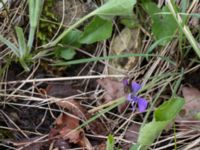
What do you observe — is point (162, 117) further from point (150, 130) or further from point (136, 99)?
point (136, 99)

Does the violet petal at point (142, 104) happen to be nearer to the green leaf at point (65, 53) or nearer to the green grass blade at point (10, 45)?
the green leaf at point (65, 53)

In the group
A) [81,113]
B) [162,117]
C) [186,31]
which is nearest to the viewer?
[162,117]

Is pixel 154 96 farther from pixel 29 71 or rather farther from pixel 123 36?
pixel 29 71

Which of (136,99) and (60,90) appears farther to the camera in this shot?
(60,90)

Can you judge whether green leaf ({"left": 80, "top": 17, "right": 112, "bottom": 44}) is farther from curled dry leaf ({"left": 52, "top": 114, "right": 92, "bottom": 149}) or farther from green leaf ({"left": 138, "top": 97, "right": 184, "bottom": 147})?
green leaf ({"left": 138, "top": 97, "right": 184, "bottom": 147})

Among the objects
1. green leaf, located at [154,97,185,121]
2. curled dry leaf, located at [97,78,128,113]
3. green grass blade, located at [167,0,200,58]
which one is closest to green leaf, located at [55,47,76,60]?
curled dry leaf, located at [97,78,128,113]

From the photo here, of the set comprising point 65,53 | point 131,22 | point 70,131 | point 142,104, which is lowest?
point 70,131

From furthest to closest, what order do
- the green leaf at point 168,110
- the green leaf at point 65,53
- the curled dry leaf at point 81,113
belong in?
the green leaf at point 65,53 < the curled dry leaf at point 81,113 < the green leaf at point 168,110

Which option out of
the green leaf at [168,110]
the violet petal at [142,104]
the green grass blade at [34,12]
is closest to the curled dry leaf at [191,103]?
the violet petal at [142,104]

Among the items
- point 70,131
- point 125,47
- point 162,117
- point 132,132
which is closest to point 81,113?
point 70,131
